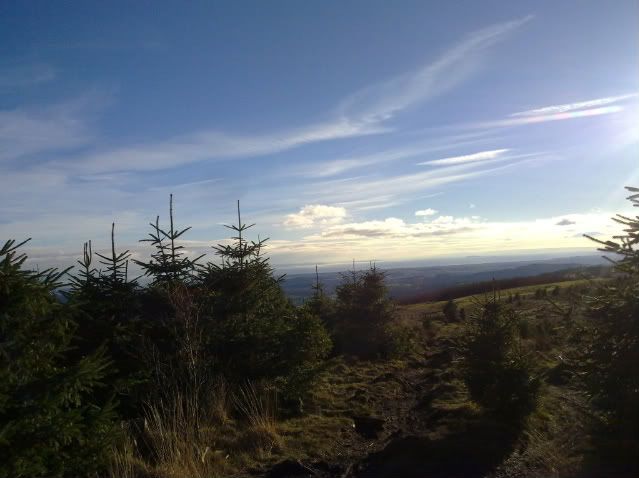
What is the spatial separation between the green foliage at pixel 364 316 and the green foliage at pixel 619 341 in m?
12.1

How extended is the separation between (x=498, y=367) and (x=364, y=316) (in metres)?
10.1

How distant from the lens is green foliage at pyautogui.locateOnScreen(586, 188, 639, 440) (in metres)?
5.36

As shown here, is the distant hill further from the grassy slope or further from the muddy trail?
the muddy trail

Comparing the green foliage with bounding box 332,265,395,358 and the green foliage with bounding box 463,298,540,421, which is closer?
the green foliage with bounding box 463,298,540,421

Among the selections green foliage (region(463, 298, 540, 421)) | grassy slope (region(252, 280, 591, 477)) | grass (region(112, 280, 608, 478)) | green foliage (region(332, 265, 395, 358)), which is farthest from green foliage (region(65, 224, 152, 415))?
green foliage (region(332, 265, 395, 358))

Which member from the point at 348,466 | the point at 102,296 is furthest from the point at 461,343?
the point at 102,296

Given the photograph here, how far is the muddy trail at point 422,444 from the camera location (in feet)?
22.6

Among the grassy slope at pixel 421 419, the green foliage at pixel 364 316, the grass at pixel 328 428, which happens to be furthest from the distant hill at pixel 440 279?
the grass at pixel 328 428

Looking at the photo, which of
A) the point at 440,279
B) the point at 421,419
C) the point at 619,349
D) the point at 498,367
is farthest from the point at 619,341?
the point at 440,279

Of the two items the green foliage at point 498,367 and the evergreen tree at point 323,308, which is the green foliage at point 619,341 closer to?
the green foliage at point 498,367

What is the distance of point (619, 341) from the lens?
560 centimetres

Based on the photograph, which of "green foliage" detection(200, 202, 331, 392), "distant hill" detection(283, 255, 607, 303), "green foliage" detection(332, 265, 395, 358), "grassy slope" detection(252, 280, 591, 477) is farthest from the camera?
"distant hill" detection(283, 255, 607, 303)

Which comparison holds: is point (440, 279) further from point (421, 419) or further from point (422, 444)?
point (422, 444)

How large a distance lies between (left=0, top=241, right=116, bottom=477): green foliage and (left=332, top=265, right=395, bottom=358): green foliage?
1279 cm
